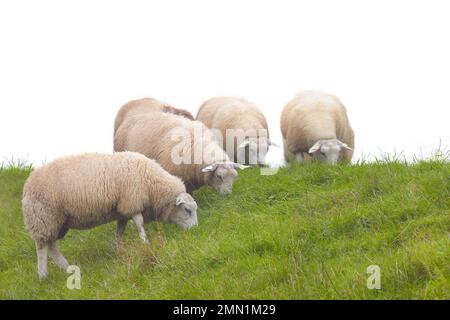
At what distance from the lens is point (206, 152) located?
1154cm

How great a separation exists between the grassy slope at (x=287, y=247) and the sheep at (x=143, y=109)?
111 inches

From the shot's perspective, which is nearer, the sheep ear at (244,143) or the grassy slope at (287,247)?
the grassy slope at (287,247)

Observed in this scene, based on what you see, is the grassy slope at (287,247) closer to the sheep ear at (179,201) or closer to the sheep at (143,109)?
the sheep ear at (179,201)

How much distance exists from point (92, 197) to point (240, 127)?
5.30 m

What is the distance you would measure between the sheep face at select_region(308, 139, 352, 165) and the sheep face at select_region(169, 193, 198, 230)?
4007 mm

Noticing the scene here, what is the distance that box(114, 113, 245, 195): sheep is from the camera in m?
11.3

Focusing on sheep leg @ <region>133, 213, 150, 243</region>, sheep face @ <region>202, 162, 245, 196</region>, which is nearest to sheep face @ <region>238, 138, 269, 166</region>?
sheep face @ <region>202, 162, 245, 196</region>

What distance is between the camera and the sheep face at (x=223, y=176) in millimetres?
11172

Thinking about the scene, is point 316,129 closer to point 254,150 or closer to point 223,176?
point 254,150

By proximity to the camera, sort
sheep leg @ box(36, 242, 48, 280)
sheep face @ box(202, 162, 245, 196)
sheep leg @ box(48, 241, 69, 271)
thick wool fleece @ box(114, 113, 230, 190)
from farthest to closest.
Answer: thick wool fleece @ box(114, 113, 230, 190) < sheep face @ box(202, 162, 245, 196) < sheep leg @ box(48, 241, 69, 271) < sheep leg @ box(36, 242, 48, 280)
